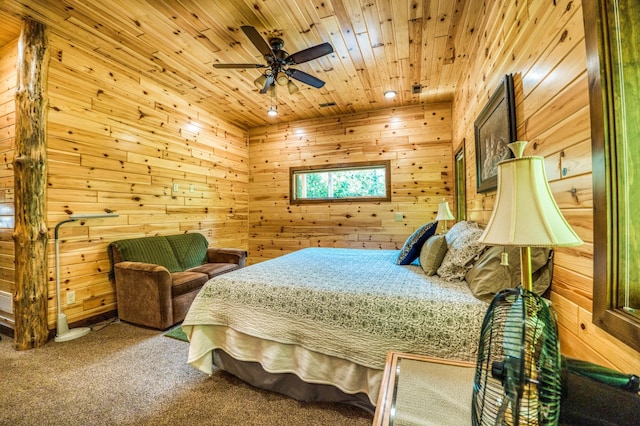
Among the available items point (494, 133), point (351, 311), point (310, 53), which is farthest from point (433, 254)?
point (310, 53)

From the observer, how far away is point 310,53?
2.36 metres

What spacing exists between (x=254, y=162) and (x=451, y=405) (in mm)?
4940

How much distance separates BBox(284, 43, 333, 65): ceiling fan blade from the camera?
226 centimetres

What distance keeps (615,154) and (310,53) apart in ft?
7.15

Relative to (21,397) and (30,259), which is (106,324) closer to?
(30,259)

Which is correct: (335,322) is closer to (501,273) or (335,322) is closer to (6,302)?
(501,273)

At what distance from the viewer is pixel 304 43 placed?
2.72 meters

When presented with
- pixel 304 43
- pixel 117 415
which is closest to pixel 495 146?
pixel 304 43

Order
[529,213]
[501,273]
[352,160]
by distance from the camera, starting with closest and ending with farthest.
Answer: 1. [529,213]
2. [501,273]
3. [352,160]

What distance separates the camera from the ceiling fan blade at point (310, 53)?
226 centimetres

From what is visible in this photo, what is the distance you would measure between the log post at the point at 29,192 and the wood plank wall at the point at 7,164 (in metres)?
0.26

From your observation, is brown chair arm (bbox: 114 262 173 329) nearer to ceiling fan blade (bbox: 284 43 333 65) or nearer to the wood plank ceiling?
the wood plank ceiling

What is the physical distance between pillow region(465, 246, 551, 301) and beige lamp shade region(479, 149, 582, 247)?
639mm

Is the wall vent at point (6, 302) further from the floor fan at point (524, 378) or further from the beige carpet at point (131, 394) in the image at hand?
the floor fan at point (524, 378)
